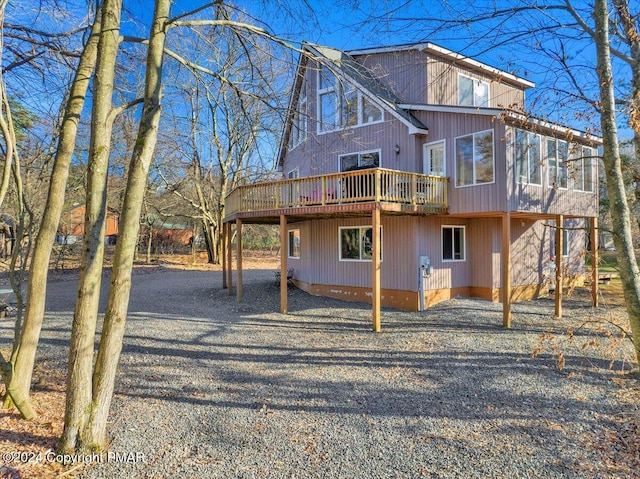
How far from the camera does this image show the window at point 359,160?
13.1m

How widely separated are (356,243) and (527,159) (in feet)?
18.0

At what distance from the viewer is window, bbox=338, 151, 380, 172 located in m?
13.1

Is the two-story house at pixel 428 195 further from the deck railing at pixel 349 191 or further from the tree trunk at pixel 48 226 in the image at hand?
the tree trunk at pixel 48 226

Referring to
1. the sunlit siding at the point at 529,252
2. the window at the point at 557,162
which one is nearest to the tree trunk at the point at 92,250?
the window at the point at 557,162

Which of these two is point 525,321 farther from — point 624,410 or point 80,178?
point 80,178

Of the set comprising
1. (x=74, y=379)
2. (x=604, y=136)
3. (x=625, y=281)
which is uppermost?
(x=604, y=136)

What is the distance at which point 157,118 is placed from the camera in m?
4.20

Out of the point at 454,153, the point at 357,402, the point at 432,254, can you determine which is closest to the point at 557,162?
the point at 454,153

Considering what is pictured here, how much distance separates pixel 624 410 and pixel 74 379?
6323 millimetres

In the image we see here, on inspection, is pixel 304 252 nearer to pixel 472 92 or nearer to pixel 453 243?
pixel 453 243

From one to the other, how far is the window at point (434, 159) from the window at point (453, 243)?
5.90 ft

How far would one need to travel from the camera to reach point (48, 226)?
15.2 feet

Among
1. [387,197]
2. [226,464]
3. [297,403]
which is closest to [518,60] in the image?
[387,197]

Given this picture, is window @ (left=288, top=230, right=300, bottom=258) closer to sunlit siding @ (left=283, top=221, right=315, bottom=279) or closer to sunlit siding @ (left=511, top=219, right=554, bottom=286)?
sunlit siding @ (left=283, top=221, right=315, bottom=279)
